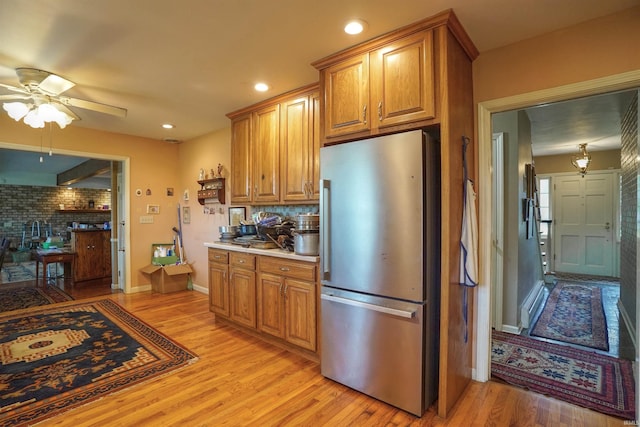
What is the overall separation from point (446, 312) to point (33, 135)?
5265 millimetres

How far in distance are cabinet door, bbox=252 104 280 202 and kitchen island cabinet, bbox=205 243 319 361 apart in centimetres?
65

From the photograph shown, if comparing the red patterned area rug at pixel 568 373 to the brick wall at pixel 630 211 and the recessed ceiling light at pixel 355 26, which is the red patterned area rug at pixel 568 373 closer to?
the brick wall at pixel 630 211

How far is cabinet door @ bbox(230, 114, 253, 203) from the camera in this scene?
3.61 m

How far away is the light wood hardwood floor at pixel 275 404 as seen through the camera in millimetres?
1917

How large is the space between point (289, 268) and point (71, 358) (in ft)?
6.63

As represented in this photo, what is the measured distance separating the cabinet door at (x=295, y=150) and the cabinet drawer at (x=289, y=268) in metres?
0.64

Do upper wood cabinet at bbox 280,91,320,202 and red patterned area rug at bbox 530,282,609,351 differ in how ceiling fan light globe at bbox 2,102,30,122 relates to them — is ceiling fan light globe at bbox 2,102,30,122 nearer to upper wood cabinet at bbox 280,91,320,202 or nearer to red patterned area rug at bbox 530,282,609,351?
upper wood cabinet at bbox 280,91,320,202

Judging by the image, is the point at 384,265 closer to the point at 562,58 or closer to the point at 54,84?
the point at 562,58

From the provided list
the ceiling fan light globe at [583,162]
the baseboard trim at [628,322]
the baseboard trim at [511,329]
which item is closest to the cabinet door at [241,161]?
the baseboard trim at [511,329]

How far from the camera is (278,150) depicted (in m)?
3.25

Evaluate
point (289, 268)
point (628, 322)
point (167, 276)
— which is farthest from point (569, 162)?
point (167, 276)

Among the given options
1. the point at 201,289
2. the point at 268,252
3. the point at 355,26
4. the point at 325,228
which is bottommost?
the point at 201,289

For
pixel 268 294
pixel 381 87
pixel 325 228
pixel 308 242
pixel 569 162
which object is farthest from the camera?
pixel 569 162

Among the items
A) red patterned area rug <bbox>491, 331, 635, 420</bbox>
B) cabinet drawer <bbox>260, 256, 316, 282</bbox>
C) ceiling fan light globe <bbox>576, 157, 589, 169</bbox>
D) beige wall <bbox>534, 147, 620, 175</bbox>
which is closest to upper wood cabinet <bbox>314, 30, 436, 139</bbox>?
cabinet drawer <bbox>260, 256, 316, 282</bbox>
